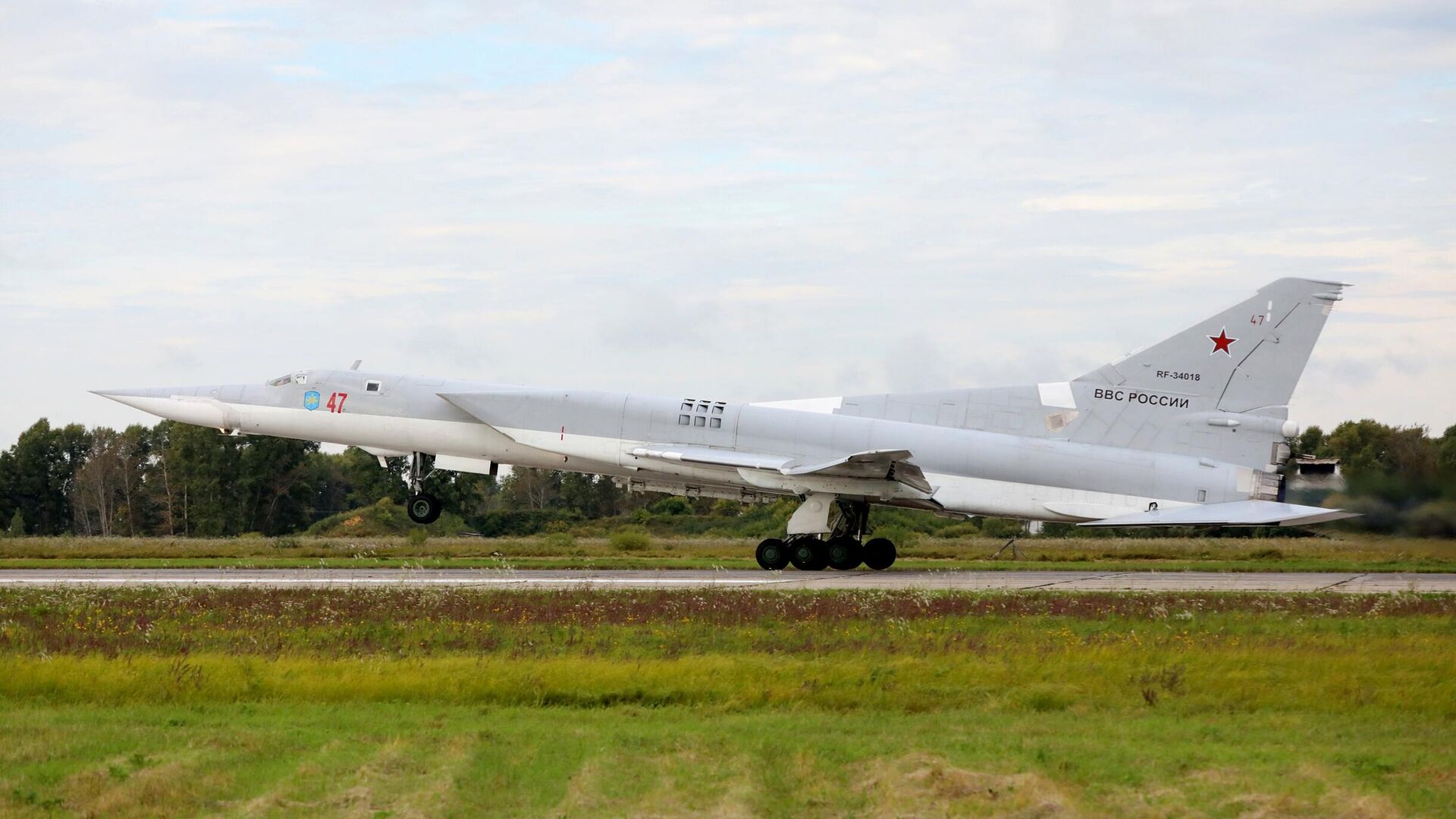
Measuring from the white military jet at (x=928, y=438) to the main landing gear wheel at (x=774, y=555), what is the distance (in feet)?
0.10

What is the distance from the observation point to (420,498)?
964 inches

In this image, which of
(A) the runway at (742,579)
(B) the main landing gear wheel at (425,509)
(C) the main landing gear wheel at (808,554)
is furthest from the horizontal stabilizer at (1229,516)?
(B) the main landing gear wheel at (425,509)

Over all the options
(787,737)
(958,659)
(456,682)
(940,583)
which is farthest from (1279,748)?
(940,583)

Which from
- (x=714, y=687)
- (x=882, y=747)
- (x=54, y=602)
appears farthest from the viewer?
(x=54, y=602)

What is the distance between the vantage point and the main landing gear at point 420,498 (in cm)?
2420

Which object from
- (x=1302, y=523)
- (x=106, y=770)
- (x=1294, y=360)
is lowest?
(x=106, y=770)

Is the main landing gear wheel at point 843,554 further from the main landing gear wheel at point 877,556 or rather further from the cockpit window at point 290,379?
the cockpit window at point 290,379

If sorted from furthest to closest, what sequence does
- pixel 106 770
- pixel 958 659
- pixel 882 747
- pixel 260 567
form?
pixel 260 567 < pixel 958 659 < pixel 882 747 < pixel 106 770

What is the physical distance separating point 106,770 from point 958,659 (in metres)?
6.92

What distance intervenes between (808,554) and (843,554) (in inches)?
22.9

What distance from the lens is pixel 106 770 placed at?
7.65 m

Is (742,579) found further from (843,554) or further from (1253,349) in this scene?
(1253,349)

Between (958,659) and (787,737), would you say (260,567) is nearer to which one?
(958,659)

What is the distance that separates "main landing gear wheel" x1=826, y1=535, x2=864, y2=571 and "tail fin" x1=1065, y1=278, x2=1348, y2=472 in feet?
13.5
